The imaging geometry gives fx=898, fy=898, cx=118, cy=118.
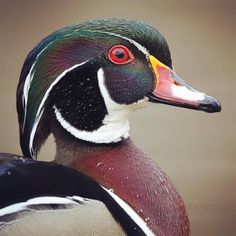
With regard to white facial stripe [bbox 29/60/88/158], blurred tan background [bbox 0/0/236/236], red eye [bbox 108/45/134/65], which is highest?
red eye [bbox 108/45/134/65]

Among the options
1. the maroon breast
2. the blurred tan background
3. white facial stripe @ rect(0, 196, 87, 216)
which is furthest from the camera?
the blurred tan background

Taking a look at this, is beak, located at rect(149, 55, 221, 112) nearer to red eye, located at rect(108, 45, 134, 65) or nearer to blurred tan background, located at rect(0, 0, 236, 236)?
red eye, located at rect(108, 45, 134, 65)

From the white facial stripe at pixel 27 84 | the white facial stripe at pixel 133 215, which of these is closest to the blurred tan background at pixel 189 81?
the white facial stripe at pixel 27 84

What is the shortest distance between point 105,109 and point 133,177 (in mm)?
123

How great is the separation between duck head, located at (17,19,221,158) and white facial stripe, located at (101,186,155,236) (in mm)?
135

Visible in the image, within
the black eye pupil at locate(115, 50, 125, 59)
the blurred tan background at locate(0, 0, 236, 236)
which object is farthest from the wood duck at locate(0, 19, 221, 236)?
the blurred tan background at locate(0, 0, 236, 236)

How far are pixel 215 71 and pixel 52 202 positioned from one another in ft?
5.66

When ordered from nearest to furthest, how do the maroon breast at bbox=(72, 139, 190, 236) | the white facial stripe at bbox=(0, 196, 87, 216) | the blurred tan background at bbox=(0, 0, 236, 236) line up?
the white facial stripe at bbox=(0, 196, 87, 216) → the maroon breast at bbox=(72, 139, 190, 236) → the blurred tan background at bbox=(0, 0, 236, 236)

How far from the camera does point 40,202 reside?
1337 mm

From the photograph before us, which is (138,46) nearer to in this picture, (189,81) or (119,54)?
(119,54)

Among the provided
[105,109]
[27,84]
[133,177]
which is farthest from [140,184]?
[27,84]

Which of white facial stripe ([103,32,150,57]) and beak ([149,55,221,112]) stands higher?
white facial stripe ([103,32,150,57])

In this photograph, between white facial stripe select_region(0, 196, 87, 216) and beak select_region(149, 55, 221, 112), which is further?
beak select_region(149, 55, 221, 112)

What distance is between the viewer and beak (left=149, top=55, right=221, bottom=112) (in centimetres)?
146
